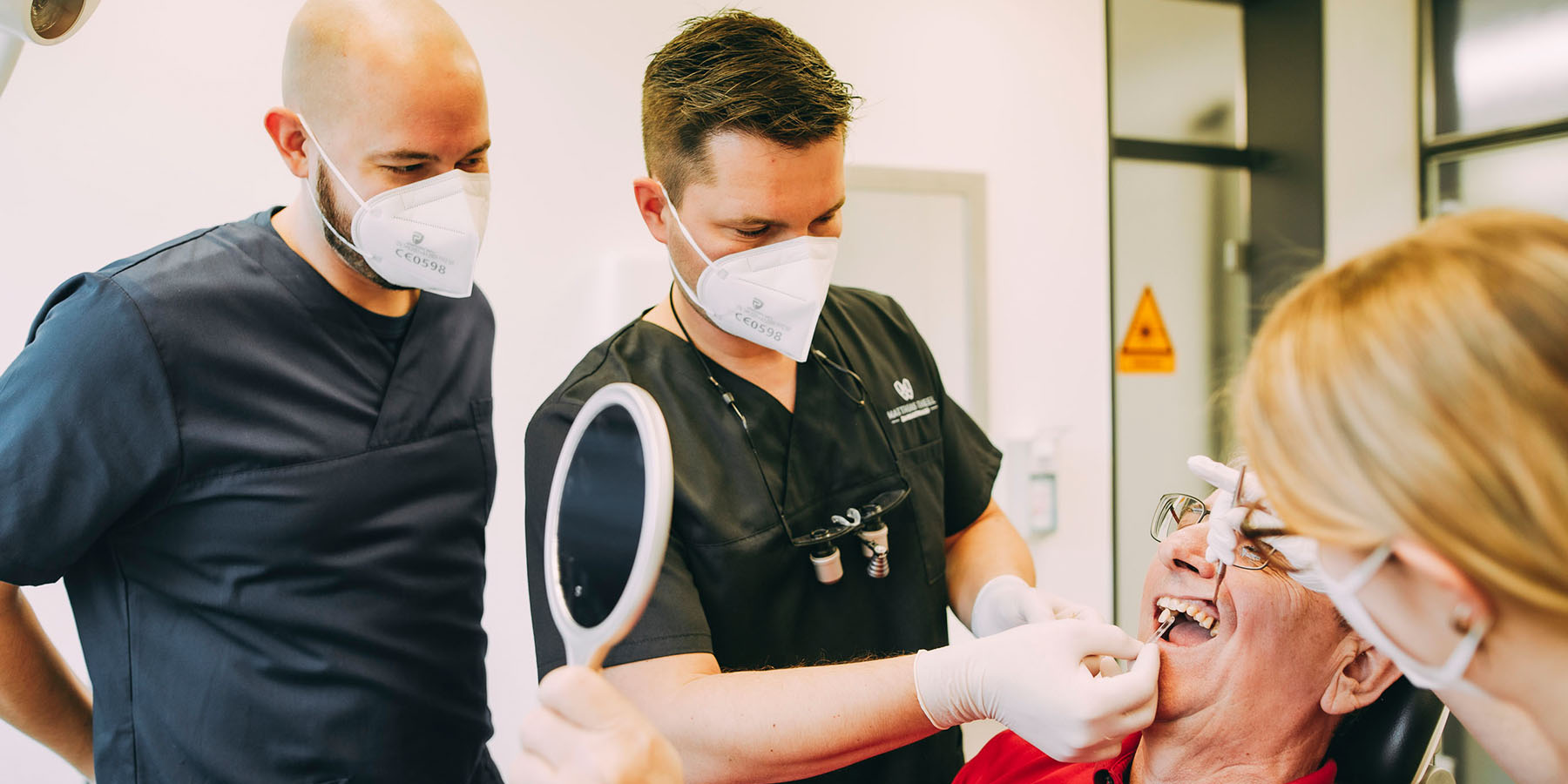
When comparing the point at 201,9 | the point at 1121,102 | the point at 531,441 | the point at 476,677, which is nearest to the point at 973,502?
the point at 531,441

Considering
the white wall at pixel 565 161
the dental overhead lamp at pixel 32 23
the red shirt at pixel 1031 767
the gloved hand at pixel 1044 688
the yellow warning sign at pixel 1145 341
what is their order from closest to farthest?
the dental overhead lamp at pixel 32 23 → the gloved hand at pixel 1044 688 → the red shirt at pixel 1031 767 → the white wall at pixel 565 161 → the yellow warning sign at pixel 1145 341

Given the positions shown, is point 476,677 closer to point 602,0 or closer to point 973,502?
point 973,502

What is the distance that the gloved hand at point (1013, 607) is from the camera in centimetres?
123

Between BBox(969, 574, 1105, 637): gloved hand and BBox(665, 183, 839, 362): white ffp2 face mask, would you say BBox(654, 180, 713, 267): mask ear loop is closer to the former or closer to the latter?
BBox(665, 183, 839, 362): white ffp2 face mask

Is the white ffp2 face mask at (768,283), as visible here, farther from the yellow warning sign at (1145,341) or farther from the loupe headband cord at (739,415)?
the yellow warning sign at (1145,341)

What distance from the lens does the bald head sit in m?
1.20

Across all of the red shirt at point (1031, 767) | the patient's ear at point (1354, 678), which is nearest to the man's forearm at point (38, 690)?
the red shirt at point (1031, 767)

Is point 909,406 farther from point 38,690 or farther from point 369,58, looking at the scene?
point 38,690

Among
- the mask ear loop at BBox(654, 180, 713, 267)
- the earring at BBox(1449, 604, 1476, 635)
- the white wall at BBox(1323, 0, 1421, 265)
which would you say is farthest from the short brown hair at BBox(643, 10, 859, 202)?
the white wall at BBox(1323, 0, 1421, 265)

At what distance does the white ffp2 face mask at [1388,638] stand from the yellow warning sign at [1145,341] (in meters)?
2.51

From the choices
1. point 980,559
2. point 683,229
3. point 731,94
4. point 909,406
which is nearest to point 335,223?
point 683,229

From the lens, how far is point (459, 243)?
1.29 meters

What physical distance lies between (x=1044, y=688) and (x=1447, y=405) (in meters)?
0.53

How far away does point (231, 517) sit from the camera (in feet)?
3.90
